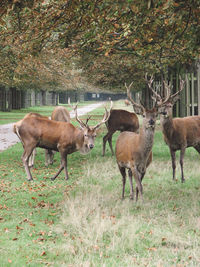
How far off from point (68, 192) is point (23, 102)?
167 feet

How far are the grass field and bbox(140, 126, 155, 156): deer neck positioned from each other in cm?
94

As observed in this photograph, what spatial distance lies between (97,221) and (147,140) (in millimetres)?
1838

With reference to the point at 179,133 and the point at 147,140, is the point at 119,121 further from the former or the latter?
the point at 147,140

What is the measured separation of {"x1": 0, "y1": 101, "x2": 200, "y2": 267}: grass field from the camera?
526cm

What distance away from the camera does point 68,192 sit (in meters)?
8.83

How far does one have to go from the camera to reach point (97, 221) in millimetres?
6379

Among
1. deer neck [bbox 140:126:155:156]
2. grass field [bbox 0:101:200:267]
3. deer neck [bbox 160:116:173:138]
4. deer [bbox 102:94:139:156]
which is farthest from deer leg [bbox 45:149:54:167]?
deer neck [bbox 140:126:155:156]

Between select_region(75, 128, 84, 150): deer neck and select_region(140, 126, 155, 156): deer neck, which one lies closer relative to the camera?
select_region(140, 126, 155, 156): deer neck

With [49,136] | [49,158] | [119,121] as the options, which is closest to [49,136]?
[49,136]

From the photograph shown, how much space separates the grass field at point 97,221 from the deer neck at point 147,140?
938mm

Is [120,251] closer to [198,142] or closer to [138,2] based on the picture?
Result: [138,2]

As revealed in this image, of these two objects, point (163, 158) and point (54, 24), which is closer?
point (54, 24)

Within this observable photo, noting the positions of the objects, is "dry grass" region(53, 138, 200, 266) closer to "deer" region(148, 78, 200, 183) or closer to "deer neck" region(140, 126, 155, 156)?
"deer neck" region(140, 126, 155, 156)

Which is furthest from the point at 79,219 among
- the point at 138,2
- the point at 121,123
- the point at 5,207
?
the point at 121,123
